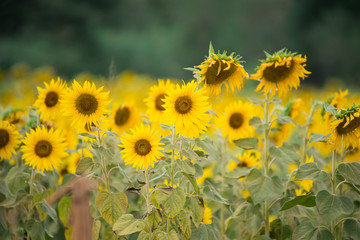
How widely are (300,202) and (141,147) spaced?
25.8 inches

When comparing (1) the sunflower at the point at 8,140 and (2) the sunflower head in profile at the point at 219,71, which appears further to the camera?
(1) the sunflower at the point at 8,140

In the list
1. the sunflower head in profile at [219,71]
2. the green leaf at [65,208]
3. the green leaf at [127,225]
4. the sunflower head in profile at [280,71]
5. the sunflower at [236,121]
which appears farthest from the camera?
the sunflower at [236,121]

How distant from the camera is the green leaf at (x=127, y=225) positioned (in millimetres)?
1233

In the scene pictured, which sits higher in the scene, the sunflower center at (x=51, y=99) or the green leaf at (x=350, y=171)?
the sunflower center at (x=51, y=99)

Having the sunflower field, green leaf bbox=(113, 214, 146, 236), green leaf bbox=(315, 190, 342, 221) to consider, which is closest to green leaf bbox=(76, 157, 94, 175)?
the sunflower field

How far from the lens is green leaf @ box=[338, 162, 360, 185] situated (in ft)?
4.55

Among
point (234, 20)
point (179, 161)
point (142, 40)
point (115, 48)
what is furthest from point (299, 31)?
point (179, 161)

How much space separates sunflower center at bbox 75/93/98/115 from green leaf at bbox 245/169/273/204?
66 centimetres

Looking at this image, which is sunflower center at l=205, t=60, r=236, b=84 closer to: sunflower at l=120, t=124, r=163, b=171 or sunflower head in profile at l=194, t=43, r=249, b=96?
sunflower head in profile at l=194, t=43, r=249, b=96

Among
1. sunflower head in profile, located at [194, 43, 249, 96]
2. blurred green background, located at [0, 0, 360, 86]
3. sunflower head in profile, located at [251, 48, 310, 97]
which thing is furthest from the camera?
blurred green background, located at [0, 0, 360, 86]

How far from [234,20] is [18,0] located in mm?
5982

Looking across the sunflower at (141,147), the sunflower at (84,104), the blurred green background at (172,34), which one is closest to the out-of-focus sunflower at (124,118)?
the sunflower at (84,104)

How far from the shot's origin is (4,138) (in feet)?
5.19

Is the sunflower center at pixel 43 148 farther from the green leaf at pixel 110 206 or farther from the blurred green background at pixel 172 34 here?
the blurred green background at pixel 172 34
